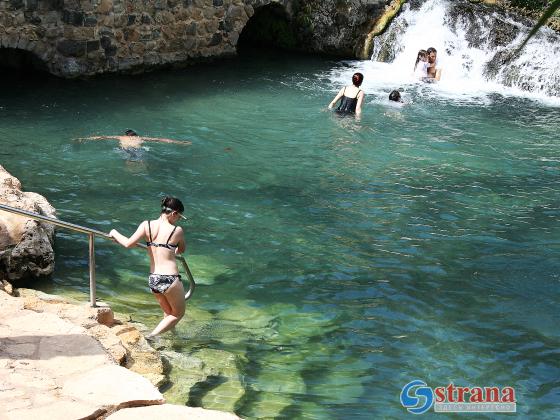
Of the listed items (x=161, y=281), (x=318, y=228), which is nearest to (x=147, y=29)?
(x=318, y=228)

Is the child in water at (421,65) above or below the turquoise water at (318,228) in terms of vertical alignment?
above

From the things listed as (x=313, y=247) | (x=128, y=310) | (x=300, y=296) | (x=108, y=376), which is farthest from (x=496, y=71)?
(x=108, y=376)

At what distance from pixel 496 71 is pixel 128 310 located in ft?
44.7

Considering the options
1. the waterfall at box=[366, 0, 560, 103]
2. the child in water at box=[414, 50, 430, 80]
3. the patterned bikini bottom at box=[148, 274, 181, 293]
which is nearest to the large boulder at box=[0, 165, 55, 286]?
the patterned bikini bottom at box=[148, 274, 181, 293]

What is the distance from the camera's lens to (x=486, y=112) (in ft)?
55.2

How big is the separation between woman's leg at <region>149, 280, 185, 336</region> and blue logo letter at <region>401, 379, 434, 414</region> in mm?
2197

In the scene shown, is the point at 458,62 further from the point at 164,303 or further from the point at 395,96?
the point at 164,303

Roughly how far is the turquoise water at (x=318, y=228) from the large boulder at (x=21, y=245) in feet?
0.80

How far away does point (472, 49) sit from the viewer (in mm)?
20203

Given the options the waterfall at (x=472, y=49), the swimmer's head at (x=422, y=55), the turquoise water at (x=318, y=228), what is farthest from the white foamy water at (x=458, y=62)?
the turquoise water at (x=318, y=228)

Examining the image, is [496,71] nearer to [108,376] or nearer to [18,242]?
[18,242]

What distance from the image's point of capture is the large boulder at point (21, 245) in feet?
27.6

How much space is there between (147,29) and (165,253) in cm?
1176

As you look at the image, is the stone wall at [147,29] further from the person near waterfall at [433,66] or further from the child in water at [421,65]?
the person near waterfall at [433,66]
